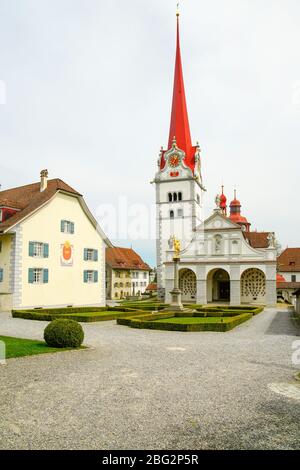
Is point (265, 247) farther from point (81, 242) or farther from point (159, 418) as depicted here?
point (159, 418)

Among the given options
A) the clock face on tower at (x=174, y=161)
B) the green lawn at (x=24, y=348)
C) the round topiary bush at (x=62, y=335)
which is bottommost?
the green lawn at (x=24, y=348)

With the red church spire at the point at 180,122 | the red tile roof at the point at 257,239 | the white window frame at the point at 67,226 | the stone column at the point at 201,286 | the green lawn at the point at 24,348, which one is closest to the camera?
the green lawn at the point at 24,348

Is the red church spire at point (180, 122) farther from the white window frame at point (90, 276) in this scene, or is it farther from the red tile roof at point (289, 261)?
the white window frame at point (90, 276)

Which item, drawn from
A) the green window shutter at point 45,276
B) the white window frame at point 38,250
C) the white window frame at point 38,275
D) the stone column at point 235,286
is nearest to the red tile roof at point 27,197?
the white window frame at point 38,250

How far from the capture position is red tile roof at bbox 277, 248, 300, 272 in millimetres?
65062

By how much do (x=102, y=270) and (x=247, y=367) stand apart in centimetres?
2855

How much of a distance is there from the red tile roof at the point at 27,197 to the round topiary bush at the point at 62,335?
17.2 m

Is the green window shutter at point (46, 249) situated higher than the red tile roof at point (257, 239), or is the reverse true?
the red tile roof at point (257, 239)

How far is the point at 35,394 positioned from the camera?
27.1 feet

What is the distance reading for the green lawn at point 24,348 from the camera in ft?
40.0

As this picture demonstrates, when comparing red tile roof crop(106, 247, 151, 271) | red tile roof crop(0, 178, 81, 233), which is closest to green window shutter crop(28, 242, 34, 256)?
red tile roof crop(0, 178, 81, 233)

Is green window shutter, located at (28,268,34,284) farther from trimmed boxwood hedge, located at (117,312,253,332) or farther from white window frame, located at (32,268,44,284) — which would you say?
trimmed boxwood hedge, located at (117,312,253,332)

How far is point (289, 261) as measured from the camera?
66.3 meters
